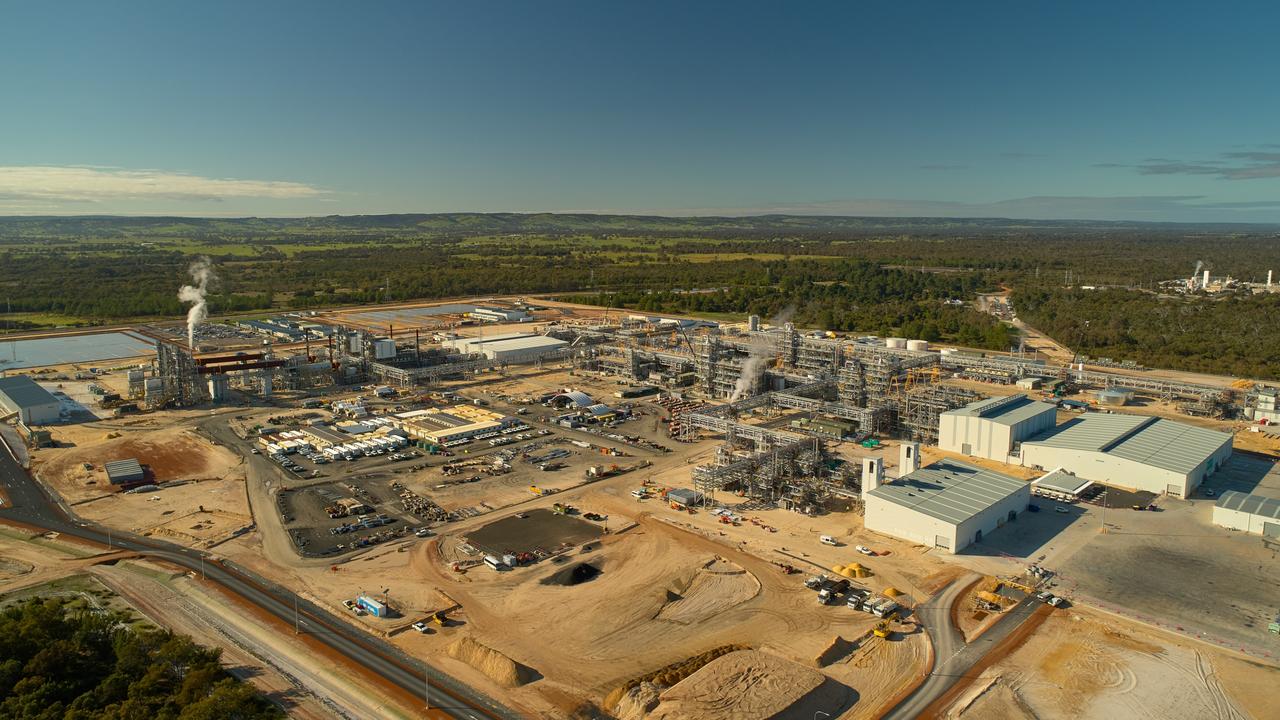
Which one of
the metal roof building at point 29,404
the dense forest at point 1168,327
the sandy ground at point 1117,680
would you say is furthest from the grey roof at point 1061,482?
the metal roof building at point 29,404

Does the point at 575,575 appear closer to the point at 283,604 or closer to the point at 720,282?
the point at 283,604

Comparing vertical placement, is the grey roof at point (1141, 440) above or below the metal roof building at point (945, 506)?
above

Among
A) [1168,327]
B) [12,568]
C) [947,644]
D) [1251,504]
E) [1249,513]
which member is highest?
[1168,327]

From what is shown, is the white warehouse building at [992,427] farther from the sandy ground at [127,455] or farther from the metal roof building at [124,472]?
the metal roof building at [124,472]

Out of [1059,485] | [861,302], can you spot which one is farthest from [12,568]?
[861,302]

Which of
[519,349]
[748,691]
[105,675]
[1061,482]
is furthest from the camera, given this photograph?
[519,349]

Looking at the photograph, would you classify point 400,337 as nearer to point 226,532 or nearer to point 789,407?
point 789,407
